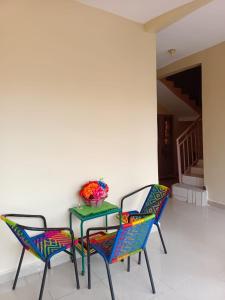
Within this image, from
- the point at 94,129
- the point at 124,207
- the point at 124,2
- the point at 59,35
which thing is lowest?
the point at 124,207

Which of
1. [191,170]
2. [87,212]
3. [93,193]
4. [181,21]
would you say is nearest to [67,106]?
[93,193]

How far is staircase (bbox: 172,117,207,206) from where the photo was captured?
435 centimetres

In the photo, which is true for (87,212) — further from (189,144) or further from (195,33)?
(189,144)

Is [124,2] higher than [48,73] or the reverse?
higher

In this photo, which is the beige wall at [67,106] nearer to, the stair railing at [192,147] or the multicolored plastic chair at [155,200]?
the multicolored plastic chair at [155,200]

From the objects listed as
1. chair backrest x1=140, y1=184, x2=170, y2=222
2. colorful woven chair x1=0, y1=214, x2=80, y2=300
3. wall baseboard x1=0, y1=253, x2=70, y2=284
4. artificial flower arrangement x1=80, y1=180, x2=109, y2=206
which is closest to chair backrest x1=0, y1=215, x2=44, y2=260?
colorful woven chair x1=0, y1=214, x2=80, y2=300

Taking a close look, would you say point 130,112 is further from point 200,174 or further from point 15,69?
point 200,174

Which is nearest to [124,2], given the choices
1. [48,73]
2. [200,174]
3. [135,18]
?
[135,18]

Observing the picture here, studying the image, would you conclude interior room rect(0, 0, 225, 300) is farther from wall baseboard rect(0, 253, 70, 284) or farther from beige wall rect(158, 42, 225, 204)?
beige wall rect(158, 42, 225, 204)

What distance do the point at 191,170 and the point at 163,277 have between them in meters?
3.33

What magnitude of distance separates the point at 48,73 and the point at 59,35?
433 mm

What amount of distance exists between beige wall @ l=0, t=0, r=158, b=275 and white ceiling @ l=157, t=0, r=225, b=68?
17.8 inches

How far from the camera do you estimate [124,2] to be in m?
2.48

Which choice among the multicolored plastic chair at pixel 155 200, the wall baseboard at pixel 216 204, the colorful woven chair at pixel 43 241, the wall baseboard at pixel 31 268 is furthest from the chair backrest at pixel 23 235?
the wall baseboard at pixel 216 204
